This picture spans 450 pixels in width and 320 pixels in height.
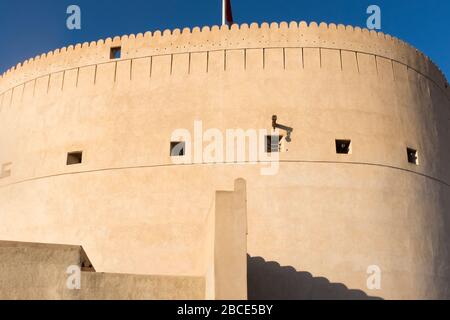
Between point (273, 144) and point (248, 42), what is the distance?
2.18 metres

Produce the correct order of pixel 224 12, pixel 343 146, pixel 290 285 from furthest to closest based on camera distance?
pixel 224 12 < pixel 343 146 < pixel 290 285

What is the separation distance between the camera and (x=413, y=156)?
10.2m

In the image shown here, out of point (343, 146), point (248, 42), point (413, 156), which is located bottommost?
point (413, 156)

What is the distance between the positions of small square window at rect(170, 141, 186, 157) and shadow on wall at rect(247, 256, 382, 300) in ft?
8.22

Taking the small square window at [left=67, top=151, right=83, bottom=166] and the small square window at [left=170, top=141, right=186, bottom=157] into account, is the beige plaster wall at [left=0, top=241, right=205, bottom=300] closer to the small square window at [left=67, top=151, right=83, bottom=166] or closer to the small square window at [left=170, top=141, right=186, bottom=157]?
the small square window at [left=170, top=141, right=186, bottom=157]

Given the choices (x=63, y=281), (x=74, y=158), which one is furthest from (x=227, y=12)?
(x=63, y=281)

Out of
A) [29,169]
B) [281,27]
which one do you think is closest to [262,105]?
[281,27]

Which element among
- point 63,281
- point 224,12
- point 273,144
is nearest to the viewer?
point 63,281

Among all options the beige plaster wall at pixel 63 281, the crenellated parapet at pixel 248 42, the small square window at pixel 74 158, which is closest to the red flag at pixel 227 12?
the crenellated parapet at pixel 248 42

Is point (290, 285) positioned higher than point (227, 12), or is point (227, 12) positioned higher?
point (227, 12)

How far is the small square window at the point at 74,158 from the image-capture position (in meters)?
10.4

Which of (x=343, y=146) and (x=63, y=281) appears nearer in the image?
(x=63, y=281)

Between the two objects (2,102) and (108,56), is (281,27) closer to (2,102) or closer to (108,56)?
(108,56)

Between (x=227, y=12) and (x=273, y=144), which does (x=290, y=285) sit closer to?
(x=273, y=144)
